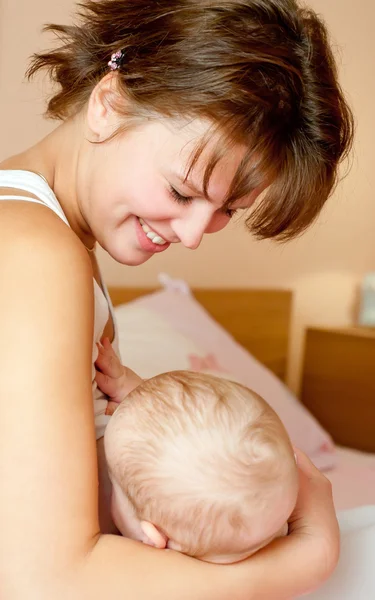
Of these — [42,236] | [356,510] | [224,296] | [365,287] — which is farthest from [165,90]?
[365,287]

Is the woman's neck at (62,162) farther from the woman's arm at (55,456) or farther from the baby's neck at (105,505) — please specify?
the baby's neck at (105,505)

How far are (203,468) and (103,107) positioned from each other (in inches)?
19.2

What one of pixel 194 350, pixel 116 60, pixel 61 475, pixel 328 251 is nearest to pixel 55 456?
pixel 61 475

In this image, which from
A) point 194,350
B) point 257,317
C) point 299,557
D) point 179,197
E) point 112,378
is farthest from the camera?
point 257,317

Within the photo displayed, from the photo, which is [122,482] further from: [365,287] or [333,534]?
[365,287]

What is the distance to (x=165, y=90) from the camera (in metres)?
0.97

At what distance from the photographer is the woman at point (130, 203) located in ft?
2.52

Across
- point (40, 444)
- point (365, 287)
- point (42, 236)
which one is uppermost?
point (42, 236)

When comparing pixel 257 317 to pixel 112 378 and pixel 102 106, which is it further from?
pixel 102 106

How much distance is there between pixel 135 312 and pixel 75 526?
1.59 m

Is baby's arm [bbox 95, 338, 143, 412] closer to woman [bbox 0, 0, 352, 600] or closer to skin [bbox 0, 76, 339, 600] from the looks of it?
woman [bbox 0, 0, 352, 600]

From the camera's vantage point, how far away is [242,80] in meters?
0.95

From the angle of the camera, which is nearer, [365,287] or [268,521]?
[268,521]

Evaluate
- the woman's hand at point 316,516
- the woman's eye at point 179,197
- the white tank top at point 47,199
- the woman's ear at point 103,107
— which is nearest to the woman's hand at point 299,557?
the woman's hand at point 316,516
